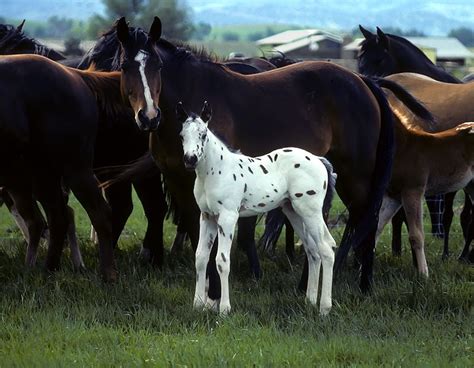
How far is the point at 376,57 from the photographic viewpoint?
12.7 meters

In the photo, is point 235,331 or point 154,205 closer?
point 235,331

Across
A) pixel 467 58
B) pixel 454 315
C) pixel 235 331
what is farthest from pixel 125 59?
pixel 467 58

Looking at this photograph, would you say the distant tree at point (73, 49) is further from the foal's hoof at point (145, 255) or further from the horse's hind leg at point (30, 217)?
the horse's hind leg at point (30, 217)

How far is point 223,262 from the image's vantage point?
275 inches

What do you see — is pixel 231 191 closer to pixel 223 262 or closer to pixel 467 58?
pixel 223 262

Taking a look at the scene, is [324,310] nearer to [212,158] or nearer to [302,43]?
[212,158]

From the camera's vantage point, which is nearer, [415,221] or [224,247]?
[224,247]

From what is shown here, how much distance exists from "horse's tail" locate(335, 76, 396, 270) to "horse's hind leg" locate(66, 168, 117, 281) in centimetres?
183

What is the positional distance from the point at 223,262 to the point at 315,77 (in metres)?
2.05

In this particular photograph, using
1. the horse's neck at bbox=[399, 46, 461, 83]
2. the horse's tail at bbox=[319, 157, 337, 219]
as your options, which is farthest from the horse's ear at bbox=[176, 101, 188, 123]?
the horse's neck at bbox=[399, 46, 461, 83]

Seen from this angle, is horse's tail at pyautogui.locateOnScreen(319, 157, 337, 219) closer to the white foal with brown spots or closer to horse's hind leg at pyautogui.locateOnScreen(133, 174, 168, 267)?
the white foal with brown spots

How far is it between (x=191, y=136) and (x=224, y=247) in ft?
2.61

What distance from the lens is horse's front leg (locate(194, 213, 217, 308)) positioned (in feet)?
23.4

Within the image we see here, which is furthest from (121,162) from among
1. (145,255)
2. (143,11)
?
(143,11)
